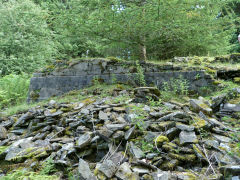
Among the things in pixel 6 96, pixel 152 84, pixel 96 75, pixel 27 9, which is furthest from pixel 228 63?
pixel 27 9

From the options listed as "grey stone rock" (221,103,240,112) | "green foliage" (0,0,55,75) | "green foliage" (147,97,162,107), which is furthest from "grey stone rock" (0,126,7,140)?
"green foliage" (0,0,55,75)

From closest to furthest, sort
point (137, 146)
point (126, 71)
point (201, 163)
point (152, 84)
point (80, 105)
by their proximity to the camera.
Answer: point (201, 163), point (137, 146), point (80, 105), point (152, 84), point (126, 71)

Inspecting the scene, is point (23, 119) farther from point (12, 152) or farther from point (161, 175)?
point (161, 175)

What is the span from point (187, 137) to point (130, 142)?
754 millimetres

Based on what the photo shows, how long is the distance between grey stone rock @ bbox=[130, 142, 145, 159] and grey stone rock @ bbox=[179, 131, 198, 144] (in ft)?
1.73

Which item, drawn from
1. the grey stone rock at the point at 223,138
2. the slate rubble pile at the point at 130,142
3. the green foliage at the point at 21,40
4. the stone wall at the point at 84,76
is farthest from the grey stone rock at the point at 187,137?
the green foliage at the point at 21,40

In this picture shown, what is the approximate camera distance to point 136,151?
2.31m

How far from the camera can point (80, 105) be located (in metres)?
4.24

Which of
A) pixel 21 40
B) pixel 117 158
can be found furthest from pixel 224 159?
pixel 21 40

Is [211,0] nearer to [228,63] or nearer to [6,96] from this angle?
[228,63]

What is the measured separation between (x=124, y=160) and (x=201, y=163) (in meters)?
0.90

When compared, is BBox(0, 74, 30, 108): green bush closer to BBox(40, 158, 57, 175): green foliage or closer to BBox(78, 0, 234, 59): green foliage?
BBox(78, 0, 234, 59): green foliage

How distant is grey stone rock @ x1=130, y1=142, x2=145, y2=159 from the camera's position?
7.30 feet

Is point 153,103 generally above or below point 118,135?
above
